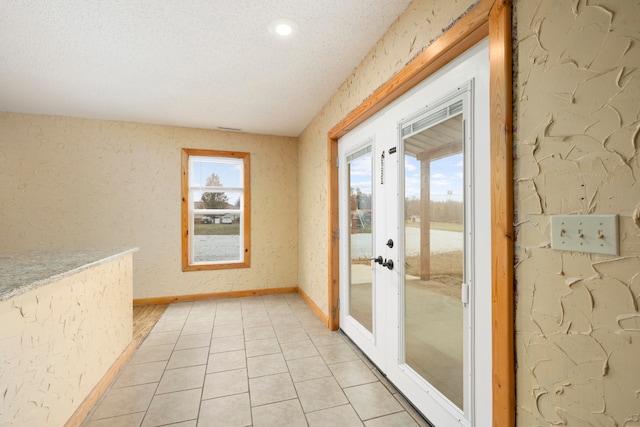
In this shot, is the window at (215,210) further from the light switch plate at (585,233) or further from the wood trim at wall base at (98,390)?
the light switch plate at (585,233)

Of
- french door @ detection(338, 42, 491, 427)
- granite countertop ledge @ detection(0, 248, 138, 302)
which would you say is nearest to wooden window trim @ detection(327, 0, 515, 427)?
french door @ detection(338, 42, 491, 427)

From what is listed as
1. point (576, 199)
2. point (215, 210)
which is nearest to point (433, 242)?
point (576, 199)

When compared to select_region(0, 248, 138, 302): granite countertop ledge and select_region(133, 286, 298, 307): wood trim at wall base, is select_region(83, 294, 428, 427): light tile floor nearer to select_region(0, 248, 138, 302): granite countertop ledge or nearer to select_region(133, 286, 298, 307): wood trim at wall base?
select_region(133, 286, 298, 307): wood trim at wall base

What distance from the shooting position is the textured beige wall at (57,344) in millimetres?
1275

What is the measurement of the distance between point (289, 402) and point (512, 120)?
2195mm

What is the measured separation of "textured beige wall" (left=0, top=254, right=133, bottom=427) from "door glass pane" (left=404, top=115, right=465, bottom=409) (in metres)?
2.17

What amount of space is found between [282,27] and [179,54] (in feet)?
3.32

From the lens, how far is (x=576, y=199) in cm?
94

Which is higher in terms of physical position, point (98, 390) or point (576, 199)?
point (576, 199)

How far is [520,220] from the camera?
1.11 m

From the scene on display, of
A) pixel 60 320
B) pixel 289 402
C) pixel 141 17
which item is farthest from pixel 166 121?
pixel 289 402

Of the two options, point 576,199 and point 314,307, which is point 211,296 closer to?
point 314,307

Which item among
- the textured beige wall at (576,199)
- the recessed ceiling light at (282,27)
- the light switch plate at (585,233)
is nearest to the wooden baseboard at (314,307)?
the textured beige wall at (576,199)

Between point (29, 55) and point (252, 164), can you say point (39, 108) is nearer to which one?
point (29, 55)
